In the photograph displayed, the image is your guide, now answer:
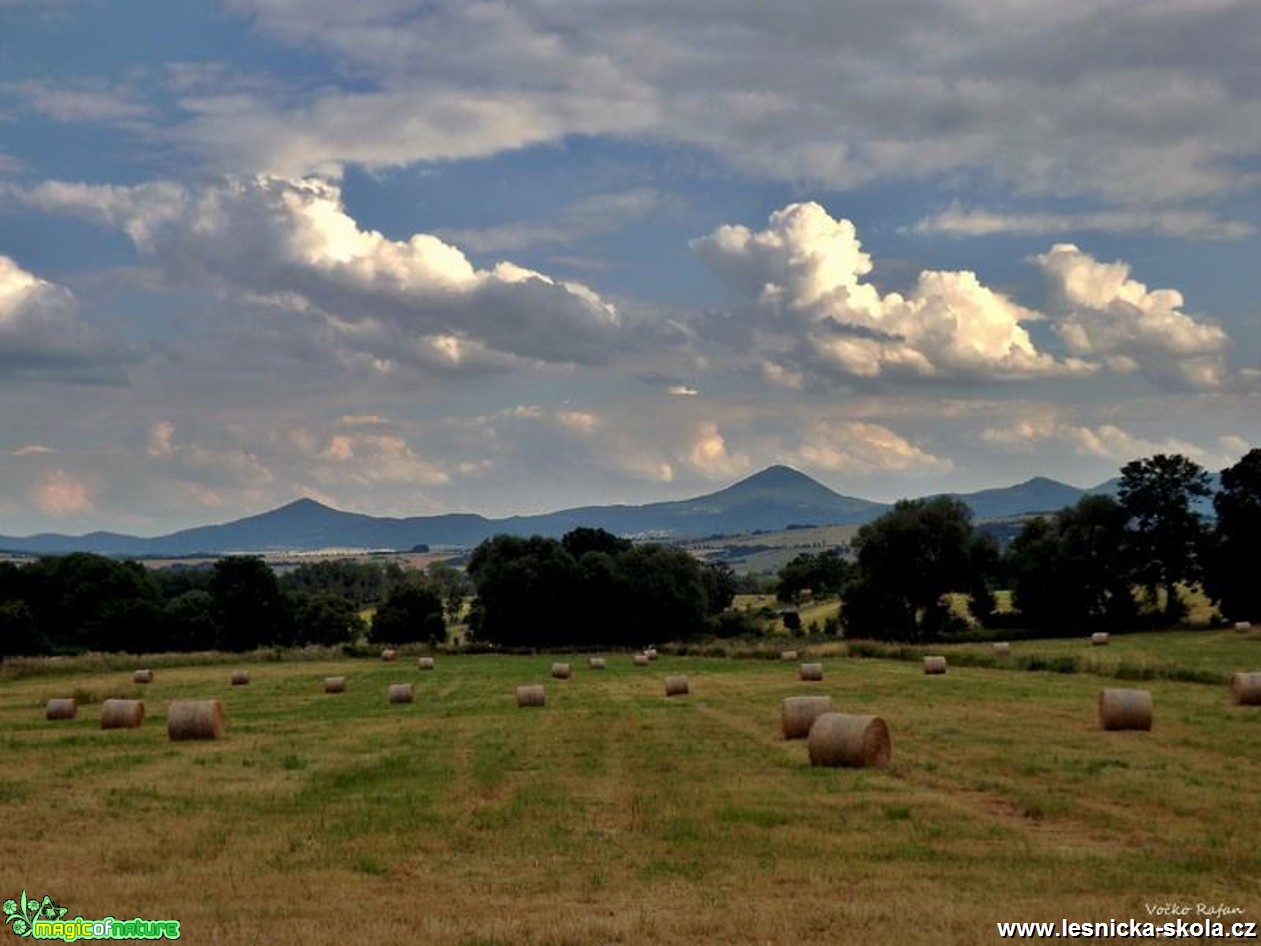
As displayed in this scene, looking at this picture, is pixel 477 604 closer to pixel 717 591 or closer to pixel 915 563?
pixel 717 591

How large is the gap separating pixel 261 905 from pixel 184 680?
5189 cm

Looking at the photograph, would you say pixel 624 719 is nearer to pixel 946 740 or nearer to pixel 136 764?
pixel 946 740

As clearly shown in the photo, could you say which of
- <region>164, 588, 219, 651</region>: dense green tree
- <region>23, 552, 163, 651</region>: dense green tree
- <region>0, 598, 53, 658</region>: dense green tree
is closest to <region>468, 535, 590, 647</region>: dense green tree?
<region>164, 588, 219, 651</region>: dense green tree

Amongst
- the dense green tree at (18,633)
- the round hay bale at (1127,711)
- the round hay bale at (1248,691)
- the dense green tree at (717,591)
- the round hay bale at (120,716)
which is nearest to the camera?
the round hay bale at (1127,711)

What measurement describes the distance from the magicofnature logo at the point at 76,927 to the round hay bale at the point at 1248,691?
29.1 meters

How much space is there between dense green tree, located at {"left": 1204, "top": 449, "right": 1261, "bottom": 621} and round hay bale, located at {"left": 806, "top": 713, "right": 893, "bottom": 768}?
74981 mm

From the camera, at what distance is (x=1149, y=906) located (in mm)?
12250

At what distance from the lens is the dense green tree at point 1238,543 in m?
88.9

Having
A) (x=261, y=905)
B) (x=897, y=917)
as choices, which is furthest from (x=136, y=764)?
(x=897, y=917)

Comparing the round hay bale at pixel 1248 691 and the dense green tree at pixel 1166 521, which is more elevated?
the dense green tree at pixel 1166 521

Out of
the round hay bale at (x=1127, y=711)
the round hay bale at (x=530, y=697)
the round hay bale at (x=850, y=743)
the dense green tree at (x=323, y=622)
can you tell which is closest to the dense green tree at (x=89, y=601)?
the dense green tree at (x=323, y=622)

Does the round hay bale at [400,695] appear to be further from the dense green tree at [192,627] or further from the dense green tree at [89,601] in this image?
the dense green tree at [89,601]

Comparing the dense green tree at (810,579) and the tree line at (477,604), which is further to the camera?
the dense green tree at (810,579)

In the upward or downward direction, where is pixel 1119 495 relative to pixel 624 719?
upward
